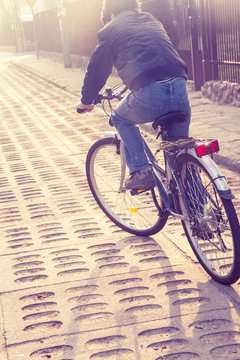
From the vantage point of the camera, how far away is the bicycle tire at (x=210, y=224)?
4035 millimetres

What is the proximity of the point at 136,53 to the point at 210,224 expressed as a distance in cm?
119

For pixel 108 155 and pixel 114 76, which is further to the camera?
pixel 114 76

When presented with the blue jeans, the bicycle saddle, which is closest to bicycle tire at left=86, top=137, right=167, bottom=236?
the blue jeans

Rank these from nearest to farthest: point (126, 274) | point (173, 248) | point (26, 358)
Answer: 1. point (26, 358)
2. point (126, 274)
3. point (173, 248)

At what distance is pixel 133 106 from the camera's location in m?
4.69

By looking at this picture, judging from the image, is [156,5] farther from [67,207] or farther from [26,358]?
[26,358]

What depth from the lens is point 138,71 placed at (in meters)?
4.56

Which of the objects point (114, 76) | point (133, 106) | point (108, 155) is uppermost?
point (133, 106)

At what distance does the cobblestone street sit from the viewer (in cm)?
361

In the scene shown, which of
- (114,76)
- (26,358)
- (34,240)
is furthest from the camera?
(114,76)

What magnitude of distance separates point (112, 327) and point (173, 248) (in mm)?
1338

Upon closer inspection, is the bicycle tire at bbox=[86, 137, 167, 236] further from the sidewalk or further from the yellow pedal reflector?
the sidewalk

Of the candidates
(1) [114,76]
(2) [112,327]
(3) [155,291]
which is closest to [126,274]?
(3) [155,291]

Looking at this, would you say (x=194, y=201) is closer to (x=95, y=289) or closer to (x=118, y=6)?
(x=95, y=289)
